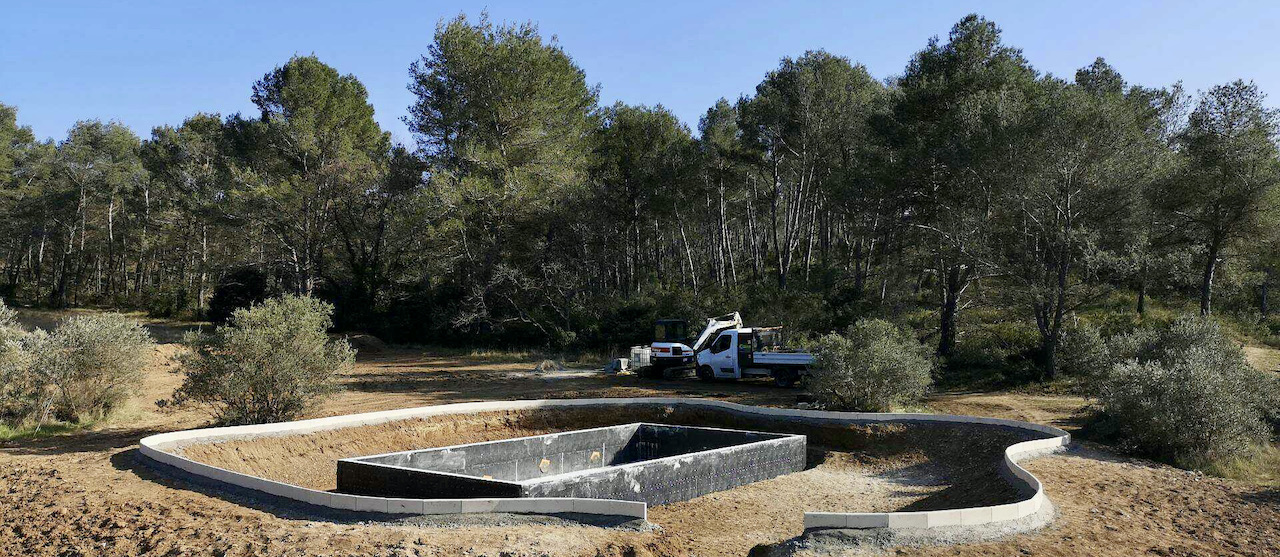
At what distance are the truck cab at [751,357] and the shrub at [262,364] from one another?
1218cm

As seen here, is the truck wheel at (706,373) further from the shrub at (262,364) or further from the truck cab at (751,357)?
the shrub at (262,364)

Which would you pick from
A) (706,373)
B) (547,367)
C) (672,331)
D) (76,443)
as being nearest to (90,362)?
(76,443)

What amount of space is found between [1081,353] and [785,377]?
747 centimetres

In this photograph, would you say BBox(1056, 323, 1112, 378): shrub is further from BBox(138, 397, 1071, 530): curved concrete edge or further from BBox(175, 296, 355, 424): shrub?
BBox(175, 296, 355, 424): shrub

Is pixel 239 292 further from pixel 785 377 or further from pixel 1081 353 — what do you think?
pixel 1081 353

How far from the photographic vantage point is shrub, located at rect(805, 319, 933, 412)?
17.9m

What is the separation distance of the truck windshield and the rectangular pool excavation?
36.9 feet

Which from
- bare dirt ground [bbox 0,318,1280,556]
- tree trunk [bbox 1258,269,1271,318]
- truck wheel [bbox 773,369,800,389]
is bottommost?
bare dirt ground [bbox 0,318,1280,556]

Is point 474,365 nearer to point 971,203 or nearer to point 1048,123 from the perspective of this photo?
point 971,203

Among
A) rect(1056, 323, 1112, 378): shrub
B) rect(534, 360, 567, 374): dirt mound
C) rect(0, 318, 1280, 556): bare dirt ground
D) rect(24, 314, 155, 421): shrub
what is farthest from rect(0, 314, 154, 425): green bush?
rect(1056, 323, 1112, 378): shrub

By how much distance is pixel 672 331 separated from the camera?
2894 centimetres

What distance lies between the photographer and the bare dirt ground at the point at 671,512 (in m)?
8.74

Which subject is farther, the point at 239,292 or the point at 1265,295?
the point at 239,292

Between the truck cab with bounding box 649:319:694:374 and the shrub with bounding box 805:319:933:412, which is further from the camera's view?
the truck cab with bounding box 649:319:694:374
